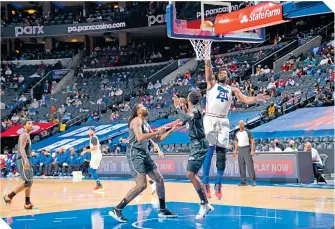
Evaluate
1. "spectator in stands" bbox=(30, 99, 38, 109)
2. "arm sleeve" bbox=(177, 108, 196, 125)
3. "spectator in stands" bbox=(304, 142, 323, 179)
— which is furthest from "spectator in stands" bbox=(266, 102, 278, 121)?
"spectator in stands" bbox=(30, 99, 38, 109)

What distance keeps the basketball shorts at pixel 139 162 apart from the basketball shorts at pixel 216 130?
1.23 m

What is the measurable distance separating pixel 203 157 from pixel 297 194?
15.3 feet

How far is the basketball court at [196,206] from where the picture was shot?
8516 mm

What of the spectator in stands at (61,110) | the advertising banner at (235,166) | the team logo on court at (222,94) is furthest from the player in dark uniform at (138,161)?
the spectator in stands at (61,110)

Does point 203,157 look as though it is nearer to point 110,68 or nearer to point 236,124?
point 236,124

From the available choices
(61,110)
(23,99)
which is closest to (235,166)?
(61,110)

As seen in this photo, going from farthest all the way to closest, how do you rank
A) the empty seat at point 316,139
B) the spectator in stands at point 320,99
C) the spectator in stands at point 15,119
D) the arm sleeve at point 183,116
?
the spectator in stands at point 15,119 → the spectator in stands at point 320,99 → the empty seat at point 316,139 → the arm sleeve at point 183,116

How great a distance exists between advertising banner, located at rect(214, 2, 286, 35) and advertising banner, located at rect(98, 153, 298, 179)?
384 cm

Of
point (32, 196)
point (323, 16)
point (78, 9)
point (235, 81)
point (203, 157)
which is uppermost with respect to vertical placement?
point (78, 9)

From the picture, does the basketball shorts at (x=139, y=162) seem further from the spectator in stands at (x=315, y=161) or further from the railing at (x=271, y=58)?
the railing at (x=271, y=58)

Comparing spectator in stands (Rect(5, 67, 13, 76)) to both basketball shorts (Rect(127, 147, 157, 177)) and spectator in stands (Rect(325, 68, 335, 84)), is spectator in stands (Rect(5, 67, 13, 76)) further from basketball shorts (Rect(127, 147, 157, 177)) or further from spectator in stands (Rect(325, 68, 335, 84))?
basketball shorts (Rect(127, 147, 157, 177))

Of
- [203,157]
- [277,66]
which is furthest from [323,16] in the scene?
[203,157]

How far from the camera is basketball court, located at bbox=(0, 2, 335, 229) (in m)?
8.52

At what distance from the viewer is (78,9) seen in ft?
157
